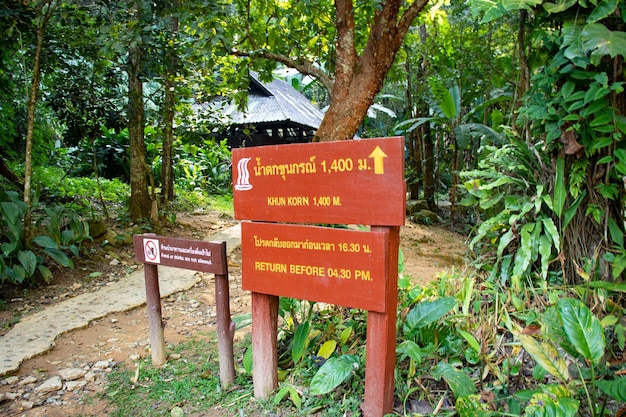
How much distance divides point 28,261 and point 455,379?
4.16m

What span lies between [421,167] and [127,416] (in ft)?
33.8

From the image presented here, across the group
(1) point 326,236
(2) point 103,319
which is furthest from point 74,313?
(1) point 326,236

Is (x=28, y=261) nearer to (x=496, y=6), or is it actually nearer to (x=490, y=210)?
(x=490, y=210)

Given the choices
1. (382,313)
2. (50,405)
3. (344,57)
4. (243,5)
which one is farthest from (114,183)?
(382,313)

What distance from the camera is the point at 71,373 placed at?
10.3 feet

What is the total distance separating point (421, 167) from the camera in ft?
38.8

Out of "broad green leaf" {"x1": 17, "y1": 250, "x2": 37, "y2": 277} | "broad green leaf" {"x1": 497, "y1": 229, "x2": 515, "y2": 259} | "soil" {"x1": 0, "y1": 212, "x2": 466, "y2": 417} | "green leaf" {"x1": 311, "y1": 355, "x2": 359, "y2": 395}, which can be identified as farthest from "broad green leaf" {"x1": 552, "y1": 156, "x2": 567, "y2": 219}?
"broad green leaf" {"x1": 17, "y1": 250, "x2": 37, "y2": 277}

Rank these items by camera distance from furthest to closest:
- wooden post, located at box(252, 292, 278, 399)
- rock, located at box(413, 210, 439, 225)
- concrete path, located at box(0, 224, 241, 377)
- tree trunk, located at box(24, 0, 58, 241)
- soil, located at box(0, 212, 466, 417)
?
rock, located at box(413, 210, 439, 225), tree trunk, located at box(24, 0, 58, 241), concrete path, located at box(0, 224, 241, 377), soil, located at box(0, 212, 466, 417), wooden post, located at box(252, 292, 278, 399)

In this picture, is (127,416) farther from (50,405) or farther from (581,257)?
(581,257)

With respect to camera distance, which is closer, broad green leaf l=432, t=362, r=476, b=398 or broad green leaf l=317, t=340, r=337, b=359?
broad green leaf l=432, t=362, r=476, b=398

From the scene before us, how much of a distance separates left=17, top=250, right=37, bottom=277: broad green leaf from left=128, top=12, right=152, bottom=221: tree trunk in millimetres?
2319

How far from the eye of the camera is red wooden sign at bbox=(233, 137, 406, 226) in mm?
2129

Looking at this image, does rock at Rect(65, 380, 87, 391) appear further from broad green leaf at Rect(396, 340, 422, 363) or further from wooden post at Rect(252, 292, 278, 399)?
broad green leaf at Rect(396, 340, 422, 363)

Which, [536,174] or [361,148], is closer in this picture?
[361,148]
